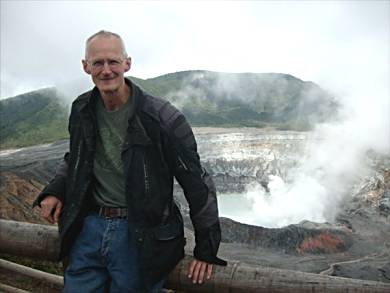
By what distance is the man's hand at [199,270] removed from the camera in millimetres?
2252

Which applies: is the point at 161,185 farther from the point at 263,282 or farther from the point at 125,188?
the point at 263,282

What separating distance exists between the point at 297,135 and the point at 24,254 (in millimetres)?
65827

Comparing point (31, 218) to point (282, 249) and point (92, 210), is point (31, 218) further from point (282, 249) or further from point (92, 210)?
point (92, 210)

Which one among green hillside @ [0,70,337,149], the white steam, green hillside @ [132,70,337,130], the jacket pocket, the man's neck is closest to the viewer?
the jacket pocket

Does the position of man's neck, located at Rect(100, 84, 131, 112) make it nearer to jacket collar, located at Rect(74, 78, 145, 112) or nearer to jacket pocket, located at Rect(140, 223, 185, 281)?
jacket collar, located at Rect(74, 78, 145, 112)

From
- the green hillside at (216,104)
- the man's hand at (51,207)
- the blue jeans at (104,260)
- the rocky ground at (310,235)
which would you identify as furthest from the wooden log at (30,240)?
the green hillside at (216,104)

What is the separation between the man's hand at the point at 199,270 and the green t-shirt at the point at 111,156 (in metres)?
0.47

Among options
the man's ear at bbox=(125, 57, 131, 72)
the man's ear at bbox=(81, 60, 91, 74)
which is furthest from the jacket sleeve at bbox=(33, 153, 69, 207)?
the man's ear at bbox=(125, 57, 131, 72)

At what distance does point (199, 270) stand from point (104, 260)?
1.57 ft

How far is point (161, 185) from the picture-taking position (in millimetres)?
2115

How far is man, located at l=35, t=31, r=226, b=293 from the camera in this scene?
2088 mm

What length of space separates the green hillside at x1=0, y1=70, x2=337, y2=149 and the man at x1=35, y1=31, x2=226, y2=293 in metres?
92.5

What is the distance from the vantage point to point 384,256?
1001 inches

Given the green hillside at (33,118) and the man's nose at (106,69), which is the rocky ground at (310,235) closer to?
the man's nose at (106,69)
